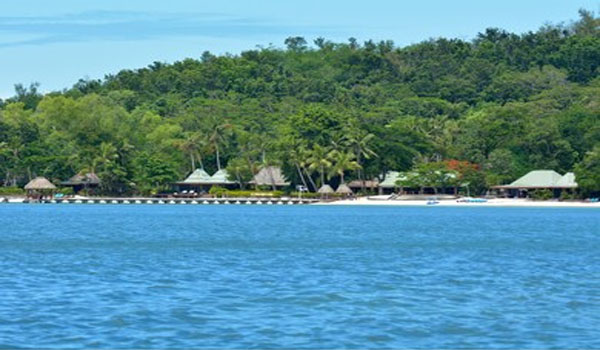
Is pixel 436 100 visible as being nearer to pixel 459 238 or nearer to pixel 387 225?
pixel 387 225

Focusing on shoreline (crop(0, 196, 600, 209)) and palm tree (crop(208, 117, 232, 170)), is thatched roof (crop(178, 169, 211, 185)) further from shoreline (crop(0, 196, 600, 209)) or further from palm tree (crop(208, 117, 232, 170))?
shoreline (crop(0, 196, 600, 209))

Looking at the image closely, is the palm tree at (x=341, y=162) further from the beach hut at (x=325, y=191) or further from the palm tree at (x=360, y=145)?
the beach hut at (x=325, y=191)

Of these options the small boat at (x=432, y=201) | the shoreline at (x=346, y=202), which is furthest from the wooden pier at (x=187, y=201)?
the small boat at (x=432, y=201)

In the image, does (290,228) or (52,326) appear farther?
(290,228)

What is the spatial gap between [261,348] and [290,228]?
1901 inches

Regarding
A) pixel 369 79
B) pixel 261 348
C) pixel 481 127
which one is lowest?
pixel 261 348

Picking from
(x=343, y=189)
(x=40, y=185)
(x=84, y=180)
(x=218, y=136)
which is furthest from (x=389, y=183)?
(x=40, y=185)

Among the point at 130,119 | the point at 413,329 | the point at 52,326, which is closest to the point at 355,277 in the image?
the point at 413,329

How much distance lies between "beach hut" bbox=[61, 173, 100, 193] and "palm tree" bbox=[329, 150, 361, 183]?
26.7 m

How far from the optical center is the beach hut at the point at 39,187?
124m

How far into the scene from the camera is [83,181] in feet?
421

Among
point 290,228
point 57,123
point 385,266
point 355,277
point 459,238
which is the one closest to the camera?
point 355,277

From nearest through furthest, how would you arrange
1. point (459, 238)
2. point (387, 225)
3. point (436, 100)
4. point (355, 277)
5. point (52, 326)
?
1. point (52, 326)
2. point (355, 277)
3. point (459, 238)
4. point (387, 225)
5. point (436, 100)

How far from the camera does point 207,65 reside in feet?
640
